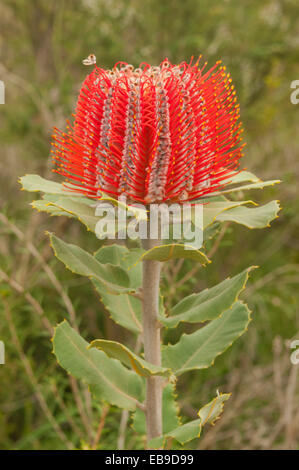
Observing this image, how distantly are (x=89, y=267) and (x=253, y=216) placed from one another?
0.96 feet

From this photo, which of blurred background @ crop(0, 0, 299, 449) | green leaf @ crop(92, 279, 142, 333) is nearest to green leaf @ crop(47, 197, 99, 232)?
green leaf @ crop(92, 279, 142, 333)

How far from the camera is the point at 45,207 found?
72cm

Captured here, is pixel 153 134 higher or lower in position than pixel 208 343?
higher

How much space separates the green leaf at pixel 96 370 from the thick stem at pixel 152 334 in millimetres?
47

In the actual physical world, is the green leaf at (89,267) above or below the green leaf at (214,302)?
above

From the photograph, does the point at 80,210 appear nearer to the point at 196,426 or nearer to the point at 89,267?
the point at 89,267

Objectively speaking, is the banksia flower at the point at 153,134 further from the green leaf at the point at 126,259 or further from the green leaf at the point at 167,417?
the green leaf at the point at 167,417

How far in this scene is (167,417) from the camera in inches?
36.5

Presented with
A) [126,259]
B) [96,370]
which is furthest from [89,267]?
[96,370]

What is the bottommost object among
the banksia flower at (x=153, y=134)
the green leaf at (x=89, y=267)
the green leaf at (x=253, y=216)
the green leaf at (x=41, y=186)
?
the green leaf at (x=89, y=267)

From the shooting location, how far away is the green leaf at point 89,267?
2.39 feet

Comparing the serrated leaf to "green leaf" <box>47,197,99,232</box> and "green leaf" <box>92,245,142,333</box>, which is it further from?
"green leaf" <box>47,197,99,232</box>

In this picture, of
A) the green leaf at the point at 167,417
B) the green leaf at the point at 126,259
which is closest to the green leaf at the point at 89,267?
the green leaf at the point at 126,259
